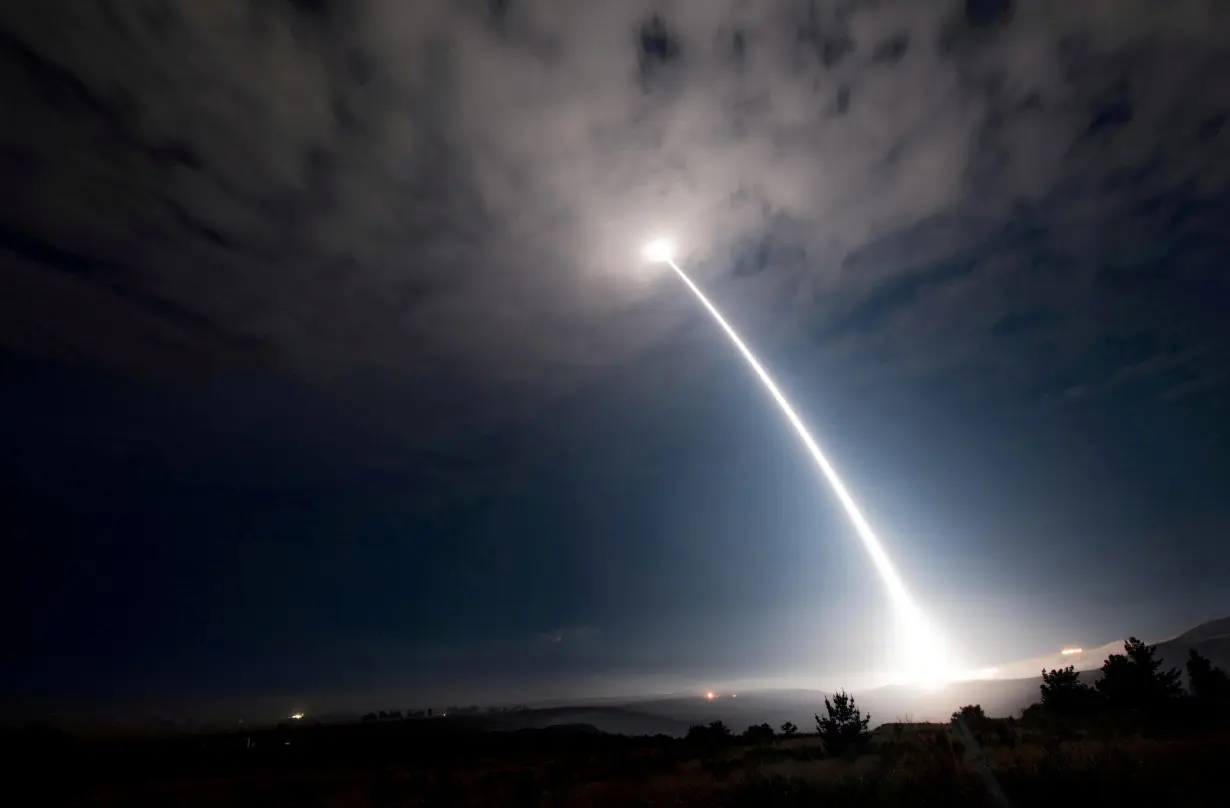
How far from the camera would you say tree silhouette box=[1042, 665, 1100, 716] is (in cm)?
2631

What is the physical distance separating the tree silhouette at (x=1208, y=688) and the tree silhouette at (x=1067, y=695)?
440 centimetres

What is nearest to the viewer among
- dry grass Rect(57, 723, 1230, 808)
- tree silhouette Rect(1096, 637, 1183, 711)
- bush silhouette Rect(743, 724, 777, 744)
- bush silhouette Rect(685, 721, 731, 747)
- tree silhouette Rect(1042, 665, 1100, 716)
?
dry grass Rect(57, 723, 1230, 808)

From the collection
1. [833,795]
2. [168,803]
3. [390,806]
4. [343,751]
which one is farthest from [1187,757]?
[343,751]

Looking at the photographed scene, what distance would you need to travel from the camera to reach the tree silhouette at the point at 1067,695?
26312 mm

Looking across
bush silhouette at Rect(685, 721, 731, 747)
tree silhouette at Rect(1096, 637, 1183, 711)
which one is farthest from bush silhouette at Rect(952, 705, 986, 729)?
bush silhouette at Rect(685, 721, 731, 747)

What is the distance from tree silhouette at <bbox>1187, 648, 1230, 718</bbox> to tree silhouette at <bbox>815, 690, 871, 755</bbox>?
39.9 ft

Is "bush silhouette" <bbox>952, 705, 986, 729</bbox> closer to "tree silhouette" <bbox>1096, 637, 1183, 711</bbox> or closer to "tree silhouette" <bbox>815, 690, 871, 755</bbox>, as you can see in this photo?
"tree silhouette" <bbox>1096, 637, 1183, 711</bbox>

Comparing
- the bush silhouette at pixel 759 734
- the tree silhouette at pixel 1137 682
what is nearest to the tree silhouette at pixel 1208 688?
the tree silhouette at pixel 1137 682

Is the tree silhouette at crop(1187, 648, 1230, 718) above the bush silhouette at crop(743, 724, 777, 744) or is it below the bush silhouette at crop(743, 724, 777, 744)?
above

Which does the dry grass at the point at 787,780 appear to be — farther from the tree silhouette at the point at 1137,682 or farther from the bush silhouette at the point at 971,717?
the tree silhouette at the point at 1137,682

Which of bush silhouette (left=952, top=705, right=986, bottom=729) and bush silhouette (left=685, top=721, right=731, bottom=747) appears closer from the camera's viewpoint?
bush silhouette (left=952, top=705, right=986, bottom=729)

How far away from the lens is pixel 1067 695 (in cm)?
2725

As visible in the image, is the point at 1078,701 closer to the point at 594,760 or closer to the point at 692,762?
the point at 692,762

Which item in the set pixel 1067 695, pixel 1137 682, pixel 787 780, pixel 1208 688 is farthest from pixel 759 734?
pixel 787 780
